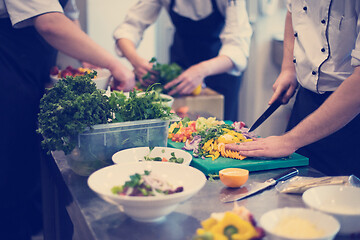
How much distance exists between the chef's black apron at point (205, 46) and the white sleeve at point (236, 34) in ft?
0.45

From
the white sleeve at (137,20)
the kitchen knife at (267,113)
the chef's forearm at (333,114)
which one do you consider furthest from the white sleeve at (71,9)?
the chef's forearm at (333,114)

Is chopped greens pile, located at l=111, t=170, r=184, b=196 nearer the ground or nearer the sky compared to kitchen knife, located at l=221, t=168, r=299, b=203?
nearer the sky

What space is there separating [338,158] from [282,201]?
0.53 metres

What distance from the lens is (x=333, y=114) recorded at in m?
1.25

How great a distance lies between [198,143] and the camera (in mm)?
1420

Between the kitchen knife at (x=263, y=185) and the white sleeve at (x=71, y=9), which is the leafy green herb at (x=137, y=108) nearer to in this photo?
the kitchen knife at (x=263, y=185)

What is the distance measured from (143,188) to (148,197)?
55 mm

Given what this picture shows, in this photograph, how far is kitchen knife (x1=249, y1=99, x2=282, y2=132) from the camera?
154cm

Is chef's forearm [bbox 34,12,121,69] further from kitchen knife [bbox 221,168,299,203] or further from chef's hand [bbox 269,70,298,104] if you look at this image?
kitchen knife [bbox 221,168,299,203]

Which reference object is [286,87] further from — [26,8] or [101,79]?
[26,8]

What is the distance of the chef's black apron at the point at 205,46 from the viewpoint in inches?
104

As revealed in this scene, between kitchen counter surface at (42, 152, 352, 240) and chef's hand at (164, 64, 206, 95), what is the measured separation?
1.07 m

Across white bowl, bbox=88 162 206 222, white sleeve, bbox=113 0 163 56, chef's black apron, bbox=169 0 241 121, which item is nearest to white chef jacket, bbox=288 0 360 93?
white bowl, bbox=88 162 206 222

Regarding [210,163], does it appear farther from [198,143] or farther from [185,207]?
[185,207]
